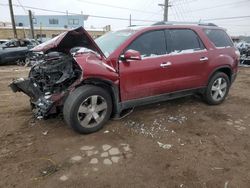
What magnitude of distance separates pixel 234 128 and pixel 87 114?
2.65m

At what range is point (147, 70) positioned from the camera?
4.27 meters

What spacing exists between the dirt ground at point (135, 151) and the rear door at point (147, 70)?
2.02 feet

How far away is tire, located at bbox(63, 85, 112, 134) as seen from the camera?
368 cm

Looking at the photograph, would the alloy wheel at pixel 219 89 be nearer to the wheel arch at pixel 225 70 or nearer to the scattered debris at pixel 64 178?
the wheel arch at pixel 225 70

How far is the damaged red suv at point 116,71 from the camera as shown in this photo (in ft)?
12.5

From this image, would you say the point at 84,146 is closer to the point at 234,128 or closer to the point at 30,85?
the point at 30,85

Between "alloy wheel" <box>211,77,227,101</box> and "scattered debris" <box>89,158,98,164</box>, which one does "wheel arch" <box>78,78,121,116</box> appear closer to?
"scattered debris" <box>89,158,98,164</box>

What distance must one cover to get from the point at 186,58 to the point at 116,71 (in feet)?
5.27

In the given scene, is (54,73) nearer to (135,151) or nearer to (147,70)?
(147,70)

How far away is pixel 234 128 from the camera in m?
4.36

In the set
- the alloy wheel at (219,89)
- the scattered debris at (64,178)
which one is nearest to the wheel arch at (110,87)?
the scattered debris at (64,178)

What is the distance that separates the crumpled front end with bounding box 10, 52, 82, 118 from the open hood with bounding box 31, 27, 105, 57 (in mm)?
242

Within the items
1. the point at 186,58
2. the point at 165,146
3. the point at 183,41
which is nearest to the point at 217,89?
the point at 186,58

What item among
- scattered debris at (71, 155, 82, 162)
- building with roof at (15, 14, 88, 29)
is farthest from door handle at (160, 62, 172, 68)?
building with roof at (15, 14, 88, 29)
